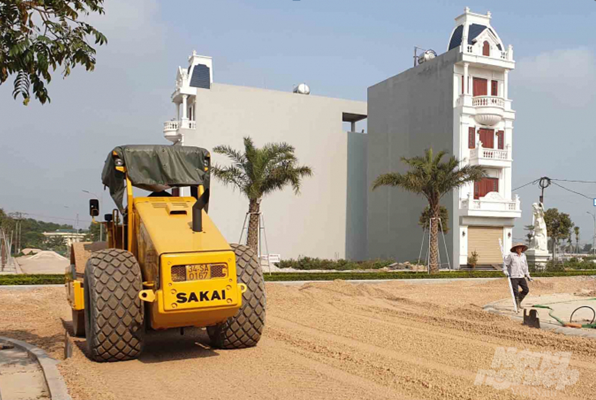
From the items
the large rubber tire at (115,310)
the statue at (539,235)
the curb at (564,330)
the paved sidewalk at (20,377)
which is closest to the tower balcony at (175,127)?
the statue at (539,235)

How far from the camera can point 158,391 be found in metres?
7.70

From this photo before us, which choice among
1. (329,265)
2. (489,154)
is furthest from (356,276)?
(489,154)

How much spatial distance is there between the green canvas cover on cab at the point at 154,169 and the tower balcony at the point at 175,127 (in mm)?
40186

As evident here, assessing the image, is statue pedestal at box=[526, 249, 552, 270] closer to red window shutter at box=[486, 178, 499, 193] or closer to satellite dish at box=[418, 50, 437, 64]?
red window shutter at box=[486, 178, 499, 193]

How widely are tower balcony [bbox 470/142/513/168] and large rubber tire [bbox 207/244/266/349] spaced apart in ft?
117

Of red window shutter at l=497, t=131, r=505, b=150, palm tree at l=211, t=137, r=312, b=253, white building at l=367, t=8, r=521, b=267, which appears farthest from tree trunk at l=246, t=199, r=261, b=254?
red window shutter at l=497, t=131, r=505, b=150

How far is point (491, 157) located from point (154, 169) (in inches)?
1457

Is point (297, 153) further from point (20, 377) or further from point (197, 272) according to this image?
point (20, 377)

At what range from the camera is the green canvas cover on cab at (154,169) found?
10.2 m

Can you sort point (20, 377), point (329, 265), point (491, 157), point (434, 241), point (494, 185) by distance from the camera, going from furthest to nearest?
point (494, 185)
point (491, 157)
point (329, 265)
point (434, 241)
point (20, 377)

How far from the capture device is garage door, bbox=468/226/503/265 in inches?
1725

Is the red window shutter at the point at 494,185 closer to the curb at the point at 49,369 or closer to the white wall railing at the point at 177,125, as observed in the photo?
the white wall railing at the point at 177,125

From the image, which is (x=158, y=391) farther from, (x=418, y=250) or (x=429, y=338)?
(x=418, y=250)

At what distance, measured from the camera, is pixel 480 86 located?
45.3 metres
